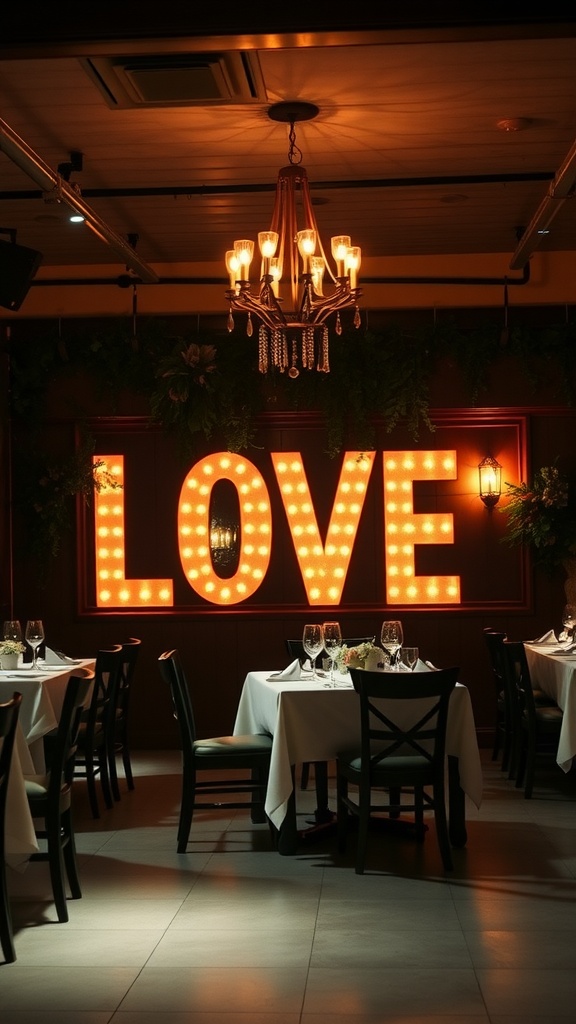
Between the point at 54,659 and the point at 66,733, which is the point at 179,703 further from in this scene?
the point at 54,659

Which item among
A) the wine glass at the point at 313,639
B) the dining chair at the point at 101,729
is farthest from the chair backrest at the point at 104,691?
the wine glass at the point at 313,639

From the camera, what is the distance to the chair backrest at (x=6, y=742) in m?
4.13

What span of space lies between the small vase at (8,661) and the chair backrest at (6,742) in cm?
258

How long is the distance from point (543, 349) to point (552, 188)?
2.77 metres

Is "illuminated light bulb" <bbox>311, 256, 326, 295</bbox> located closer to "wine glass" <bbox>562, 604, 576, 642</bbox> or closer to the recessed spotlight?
the recessed spotlight

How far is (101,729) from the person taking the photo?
717cm

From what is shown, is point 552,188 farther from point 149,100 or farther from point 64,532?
point 64,532

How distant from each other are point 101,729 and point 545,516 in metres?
3.70

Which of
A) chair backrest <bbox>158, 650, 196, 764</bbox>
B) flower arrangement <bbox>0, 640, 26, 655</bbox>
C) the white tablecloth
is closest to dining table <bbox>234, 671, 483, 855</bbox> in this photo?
the white tablecloth

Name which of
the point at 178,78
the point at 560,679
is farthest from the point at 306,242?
the point at 560,679

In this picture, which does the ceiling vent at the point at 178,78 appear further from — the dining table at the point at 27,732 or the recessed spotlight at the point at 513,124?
the dining table at the point at 27,732

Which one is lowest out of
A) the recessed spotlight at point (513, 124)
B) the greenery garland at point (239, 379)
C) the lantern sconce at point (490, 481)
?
the lantern sconce at point (490, 481)

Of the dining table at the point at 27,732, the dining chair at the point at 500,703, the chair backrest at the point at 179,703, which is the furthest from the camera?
the dining chair at the point at 500,703

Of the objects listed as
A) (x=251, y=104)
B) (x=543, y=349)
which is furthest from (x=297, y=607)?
(x=251, y=104)
